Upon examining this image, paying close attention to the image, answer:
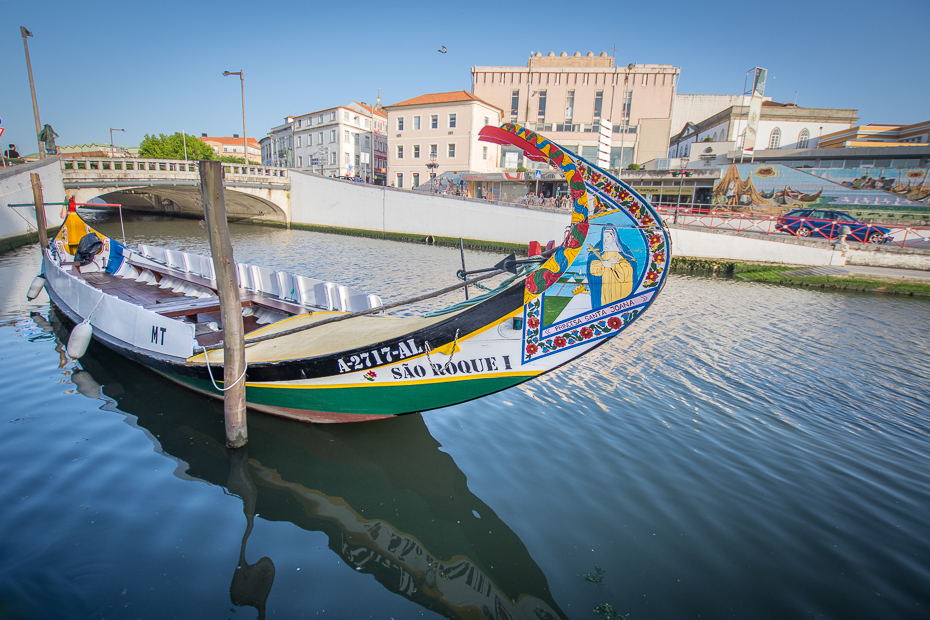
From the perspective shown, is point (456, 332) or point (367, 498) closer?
point (456, 332)

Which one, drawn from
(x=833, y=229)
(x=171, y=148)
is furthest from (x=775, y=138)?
(x=171, y=148)

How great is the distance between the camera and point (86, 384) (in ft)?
23.2

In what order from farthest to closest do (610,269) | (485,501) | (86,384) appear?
(86,384) < (485,501) < (610,269)

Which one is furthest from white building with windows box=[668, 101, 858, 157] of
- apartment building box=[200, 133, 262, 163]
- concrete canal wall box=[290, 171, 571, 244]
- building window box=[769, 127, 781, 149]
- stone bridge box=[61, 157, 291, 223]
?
apartment building box=[200, 133, 262, 163]

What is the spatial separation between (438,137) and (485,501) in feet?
137

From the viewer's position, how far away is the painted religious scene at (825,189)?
28.1m

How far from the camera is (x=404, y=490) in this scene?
192 inches

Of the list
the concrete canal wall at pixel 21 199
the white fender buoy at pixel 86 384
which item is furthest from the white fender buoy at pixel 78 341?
the concrete canal wall at pixel 21 199

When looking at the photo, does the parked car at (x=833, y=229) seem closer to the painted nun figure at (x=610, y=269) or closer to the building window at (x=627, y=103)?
the painted nun figure at (x=610, y=269)

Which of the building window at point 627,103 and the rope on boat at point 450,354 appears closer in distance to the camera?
the rope on boat at point 450,354

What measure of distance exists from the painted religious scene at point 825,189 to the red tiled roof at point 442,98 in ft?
75.3

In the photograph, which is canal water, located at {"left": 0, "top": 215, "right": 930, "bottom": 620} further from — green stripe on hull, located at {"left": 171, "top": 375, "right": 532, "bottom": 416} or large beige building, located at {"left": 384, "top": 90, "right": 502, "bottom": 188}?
large beige building, located at {"left": 384, "top": 90, "right": 502, "bottom": 188}

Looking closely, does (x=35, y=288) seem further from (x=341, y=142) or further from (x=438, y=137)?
(x=341, y=142)

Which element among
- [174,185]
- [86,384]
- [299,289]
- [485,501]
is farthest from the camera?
[174,185]
